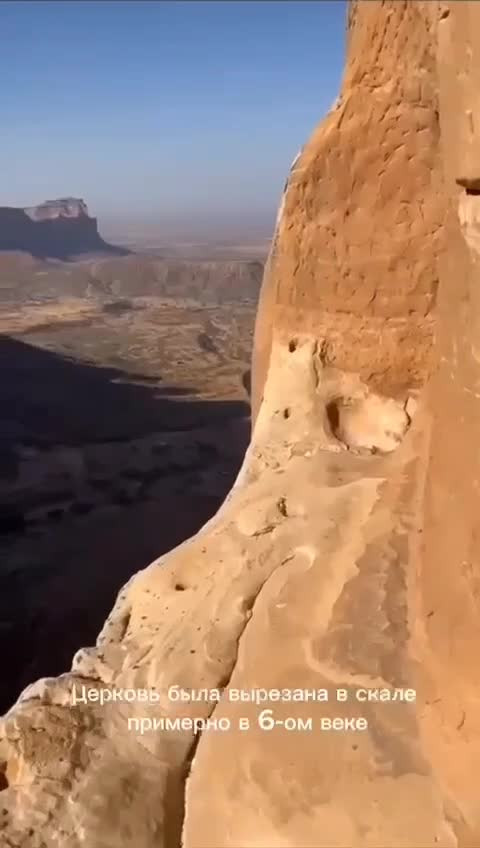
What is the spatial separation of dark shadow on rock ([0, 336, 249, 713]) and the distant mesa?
3568 cm

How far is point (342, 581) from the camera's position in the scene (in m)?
4.21

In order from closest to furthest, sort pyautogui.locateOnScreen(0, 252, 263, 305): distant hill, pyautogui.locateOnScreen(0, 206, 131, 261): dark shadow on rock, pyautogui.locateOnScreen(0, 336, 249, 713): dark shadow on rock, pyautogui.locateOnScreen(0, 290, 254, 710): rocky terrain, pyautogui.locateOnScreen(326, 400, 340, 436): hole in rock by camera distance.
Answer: pyautogui.locateOnScreen(326, 400, 340, 436): hole in rock
pyautogui.locateOnScreen(0, 336, 249, 713): dark shadow on rock
pyautogui.locateOnScreen(0, 290, 254, 710): rocky terrain
pyautogui.locateOnScreen(0, 252, 263, 305): distant hill
pyautogui.locateOnScreen(0, 206, 131, 261): dark shadow on rock

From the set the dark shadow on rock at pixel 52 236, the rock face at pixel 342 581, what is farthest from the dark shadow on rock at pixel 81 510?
the dark shadow on rock at pixel 52 236

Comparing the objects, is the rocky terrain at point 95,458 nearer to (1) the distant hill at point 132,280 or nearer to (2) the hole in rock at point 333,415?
(2) the hole in rock at point 333,415

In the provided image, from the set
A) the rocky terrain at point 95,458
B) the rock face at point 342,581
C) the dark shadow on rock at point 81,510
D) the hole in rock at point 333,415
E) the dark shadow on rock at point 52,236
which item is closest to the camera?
the rock face at point 342,581

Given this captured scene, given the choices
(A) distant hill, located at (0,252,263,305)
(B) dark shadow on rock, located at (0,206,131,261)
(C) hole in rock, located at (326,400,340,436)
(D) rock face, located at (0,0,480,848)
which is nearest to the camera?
(D) rock face, located at (0,0,480,848)

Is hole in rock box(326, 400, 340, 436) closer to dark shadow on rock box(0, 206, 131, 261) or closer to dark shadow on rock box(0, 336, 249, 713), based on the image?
dark shadow on rock box(0, 336, 249, 713)

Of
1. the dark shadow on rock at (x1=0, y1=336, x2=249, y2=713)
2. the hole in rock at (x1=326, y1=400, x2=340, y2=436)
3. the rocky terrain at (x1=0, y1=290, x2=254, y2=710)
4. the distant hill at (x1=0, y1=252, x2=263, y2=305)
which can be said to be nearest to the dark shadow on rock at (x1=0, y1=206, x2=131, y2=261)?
the distant hill at (x1=0, y1=252, x2=263, y2=305)

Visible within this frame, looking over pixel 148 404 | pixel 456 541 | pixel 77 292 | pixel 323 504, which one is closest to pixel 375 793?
pixel 456 541

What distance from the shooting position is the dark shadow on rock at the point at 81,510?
12.2 m

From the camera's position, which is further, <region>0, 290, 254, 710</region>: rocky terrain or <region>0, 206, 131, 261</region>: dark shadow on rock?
<region>0, 206, 131, 261</region>: dark shadow on rock

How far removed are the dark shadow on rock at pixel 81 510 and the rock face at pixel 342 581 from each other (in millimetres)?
6413

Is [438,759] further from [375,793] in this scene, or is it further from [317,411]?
[317,411]

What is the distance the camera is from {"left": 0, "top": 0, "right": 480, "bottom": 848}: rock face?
316 cm
